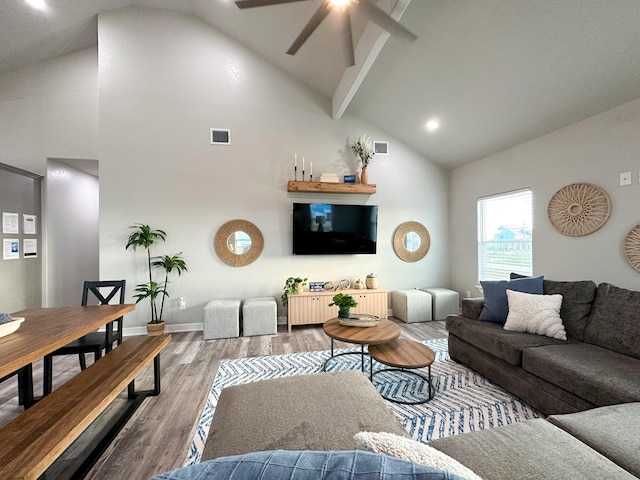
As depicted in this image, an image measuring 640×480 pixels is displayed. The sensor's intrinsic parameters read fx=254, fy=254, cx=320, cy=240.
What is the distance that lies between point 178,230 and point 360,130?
351 cm

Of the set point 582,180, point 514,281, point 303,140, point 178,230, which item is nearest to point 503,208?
point 582,180

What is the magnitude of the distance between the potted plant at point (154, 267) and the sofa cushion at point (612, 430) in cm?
425

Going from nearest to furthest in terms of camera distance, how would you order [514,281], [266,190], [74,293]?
[514,281], [266,190], [74,293]

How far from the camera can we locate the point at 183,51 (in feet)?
13.1

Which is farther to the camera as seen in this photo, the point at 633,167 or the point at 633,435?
the point at 633,167

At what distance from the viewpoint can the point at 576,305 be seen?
234cm

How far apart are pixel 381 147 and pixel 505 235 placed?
8.17 ft

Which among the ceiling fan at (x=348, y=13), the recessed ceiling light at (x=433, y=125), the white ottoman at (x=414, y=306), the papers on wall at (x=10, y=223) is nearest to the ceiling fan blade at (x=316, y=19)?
the ceiling fan at (x=348, y=13)

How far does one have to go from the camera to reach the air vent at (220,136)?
4074 millimetres

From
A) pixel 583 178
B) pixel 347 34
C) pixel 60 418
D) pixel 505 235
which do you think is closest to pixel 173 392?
pixel 60 418

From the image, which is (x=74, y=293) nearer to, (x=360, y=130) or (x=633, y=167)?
(x=360, y=130)

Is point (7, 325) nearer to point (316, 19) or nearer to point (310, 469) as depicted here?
point (310, 469)

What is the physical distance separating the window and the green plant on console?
4.88 m

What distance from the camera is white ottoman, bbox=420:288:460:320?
14.1 feet
